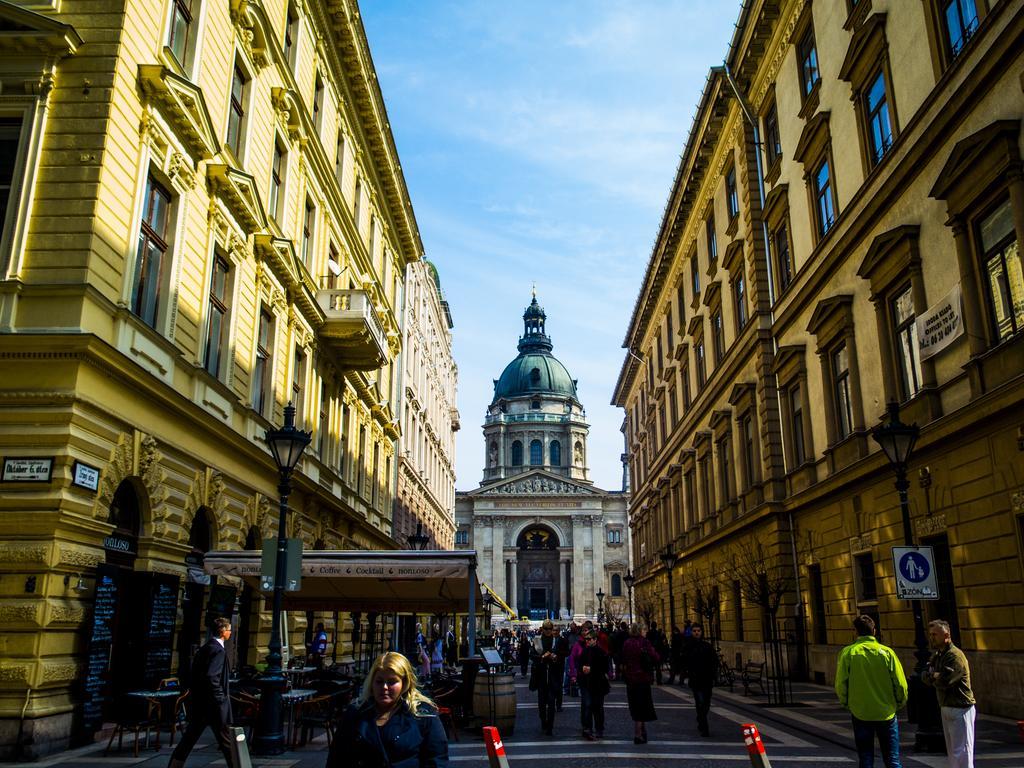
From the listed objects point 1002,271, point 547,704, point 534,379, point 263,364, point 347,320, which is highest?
point 534,379

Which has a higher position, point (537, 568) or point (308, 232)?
point (308, 232)

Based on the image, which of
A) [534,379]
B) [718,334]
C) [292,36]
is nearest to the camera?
[292,36]

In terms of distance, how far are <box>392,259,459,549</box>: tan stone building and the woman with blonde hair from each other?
3088 centimetres

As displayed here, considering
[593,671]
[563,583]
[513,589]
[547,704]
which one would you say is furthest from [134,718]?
[563,583]

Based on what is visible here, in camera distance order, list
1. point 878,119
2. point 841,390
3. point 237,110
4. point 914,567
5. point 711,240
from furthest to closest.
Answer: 1. point 711,240
2. point 841,390
3. point 878,119
4. point 237,110
5. point 914,567

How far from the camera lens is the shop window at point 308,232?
77.1 ft

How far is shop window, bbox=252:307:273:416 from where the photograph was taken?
65.2ft

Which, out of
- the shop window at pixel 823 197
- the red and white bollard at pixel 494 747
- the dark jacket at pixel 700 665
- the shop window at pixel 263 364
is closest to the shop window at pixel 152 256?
the shop window at pixel 263 364

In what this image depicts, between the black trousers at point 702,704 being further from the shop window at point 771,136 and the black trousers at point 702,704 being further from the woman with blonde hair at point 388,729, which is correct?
the shop window at point 771,136

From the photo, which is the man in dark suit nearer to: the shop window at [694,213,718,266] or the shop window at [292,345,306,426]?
the shop window at [292,345,306,426]

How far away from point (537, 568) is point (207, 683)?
101 meters

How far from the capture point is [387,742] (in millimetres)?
4391

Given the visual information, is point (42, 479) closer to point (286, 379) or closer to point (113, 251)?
point (113, 251)

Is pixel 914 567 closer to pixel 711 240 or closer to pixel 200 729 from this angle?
pixel 200 729
